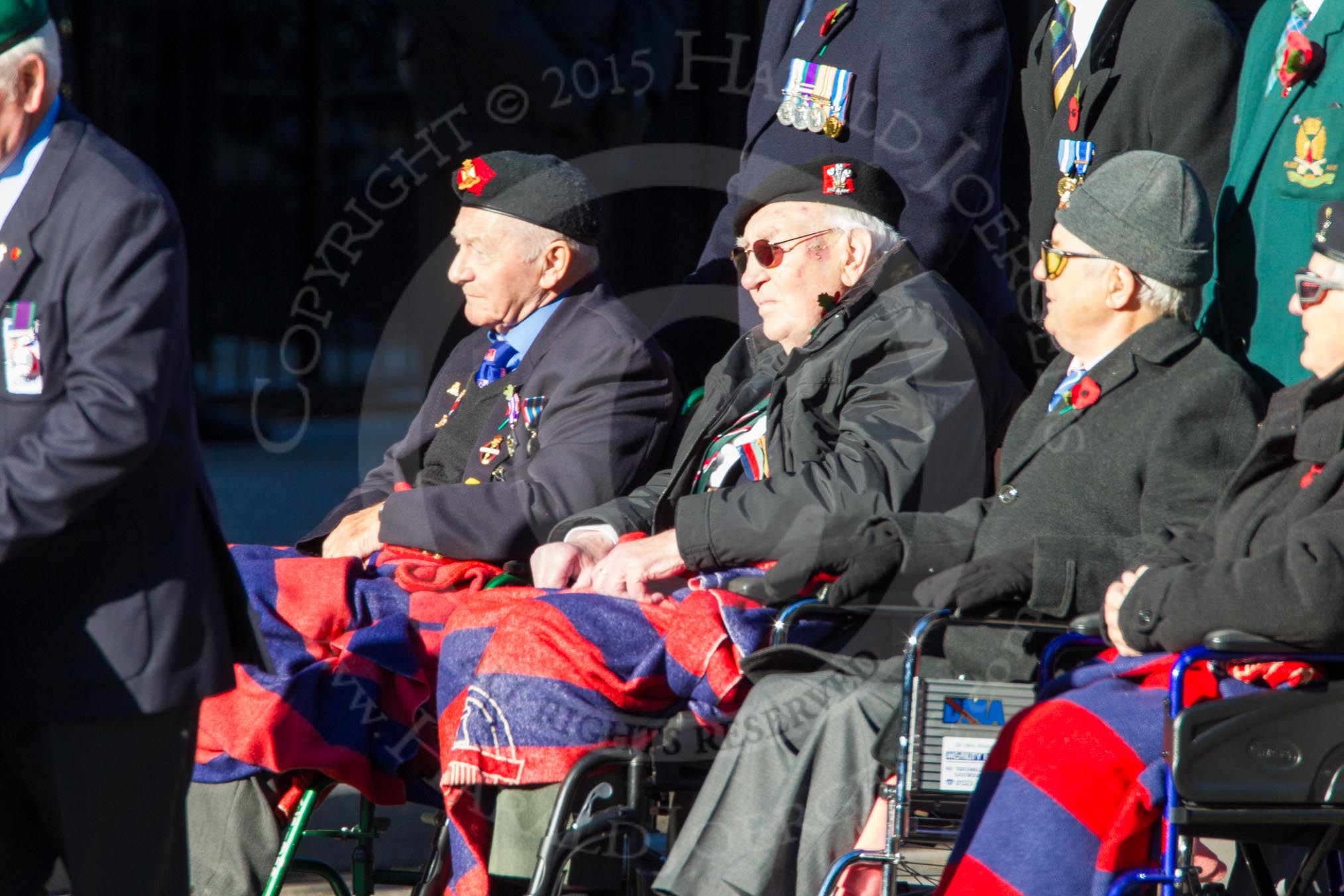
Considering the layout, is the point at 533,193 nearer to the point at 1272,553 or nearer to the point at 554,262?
the point at 554,262

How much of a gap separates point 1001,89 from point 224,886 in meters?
2.39

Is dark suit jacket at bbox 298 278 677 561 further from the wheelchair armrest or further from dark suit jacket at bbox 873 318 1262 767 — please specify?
the wheelchair armrest

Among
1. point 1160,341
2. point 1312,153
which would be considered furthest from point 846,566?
point 1312,153

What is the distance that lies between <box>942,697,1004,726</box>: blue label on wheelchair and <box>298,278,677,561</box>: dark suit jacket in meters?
1.22

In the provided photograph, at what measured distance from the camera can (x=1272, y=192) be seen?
3.34 meters

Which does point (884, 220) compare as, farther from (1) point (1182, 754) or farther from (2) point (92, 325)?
(2) point (92, 325)

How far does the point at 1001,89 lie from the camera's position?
400 cm

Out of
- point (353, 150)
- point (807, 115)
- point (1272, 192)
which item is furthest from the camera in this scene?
point (353, 150)

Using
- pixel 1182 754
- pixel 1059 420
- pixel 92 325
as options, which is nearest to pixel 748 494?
pixel 1059 420

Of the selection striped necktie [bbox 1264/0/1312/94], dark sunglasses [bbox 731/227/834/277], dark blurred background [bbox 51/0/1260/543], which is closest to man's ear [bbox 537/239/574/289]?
dark sunglasses [bbox 731/227/834/277]

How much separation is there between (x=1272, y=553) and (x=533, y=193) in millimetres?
2011

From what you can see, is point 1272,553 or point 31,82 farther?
point 1272,553

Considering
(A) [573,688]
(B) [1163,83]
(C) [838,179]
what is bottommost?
(A) [573,688]

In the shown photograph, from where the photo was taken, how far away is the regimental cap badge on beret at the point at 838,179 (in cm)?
356
